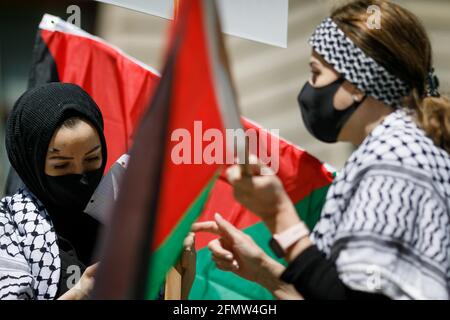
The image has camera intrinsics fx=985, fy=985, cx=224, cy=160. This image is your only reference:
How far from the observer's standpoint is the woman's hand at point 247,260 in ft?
7.91

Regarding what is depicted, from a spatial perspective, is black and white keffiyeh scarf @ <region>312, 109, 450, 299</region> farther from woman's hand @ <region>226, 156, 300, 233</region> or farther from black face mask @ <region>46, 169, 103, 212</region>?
black face mask @ <region>46, 169, 103, 212</region>

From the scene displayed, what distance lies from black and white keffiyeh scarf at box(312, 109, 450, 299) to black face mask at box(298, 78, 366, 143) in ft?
0.62

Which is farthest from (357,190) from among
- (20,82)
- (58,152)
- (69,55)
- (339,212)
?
(20,82)

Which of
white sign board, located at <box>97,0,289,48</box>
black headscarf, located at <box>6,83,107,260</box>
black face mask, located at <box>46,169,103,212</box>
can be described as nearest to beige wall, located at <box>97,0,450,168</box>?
white sign board, located at <box>97,0,289,48</box>

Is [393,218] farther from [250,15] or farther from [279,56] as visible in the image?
[279,56]

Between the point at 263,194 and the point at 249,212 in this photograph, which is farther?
the point at 249,212

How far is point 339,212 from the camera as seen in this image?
2.41 meters

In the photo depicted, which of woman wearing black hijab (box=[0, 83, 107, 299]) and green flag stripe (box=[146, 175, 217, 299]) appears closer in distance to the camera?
green flag stripe (box=[146, 175, 217, 299])

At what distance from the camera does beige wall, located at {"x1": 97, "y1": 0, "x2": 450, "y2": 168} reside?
475 centimetres

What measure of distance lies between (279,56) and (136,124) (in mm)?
2069

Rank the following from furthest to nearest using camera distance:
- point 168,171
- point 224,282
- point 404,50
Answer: point 224,282
point 404,50
point 168,171

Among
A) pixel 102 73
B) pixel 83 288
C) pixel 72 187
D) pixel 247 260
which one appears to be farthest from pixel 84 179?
pixel 102 73

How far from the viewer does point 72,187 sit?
9.43 feet

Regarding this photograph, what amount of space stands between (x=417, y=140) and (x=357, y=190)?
0.66 feet
